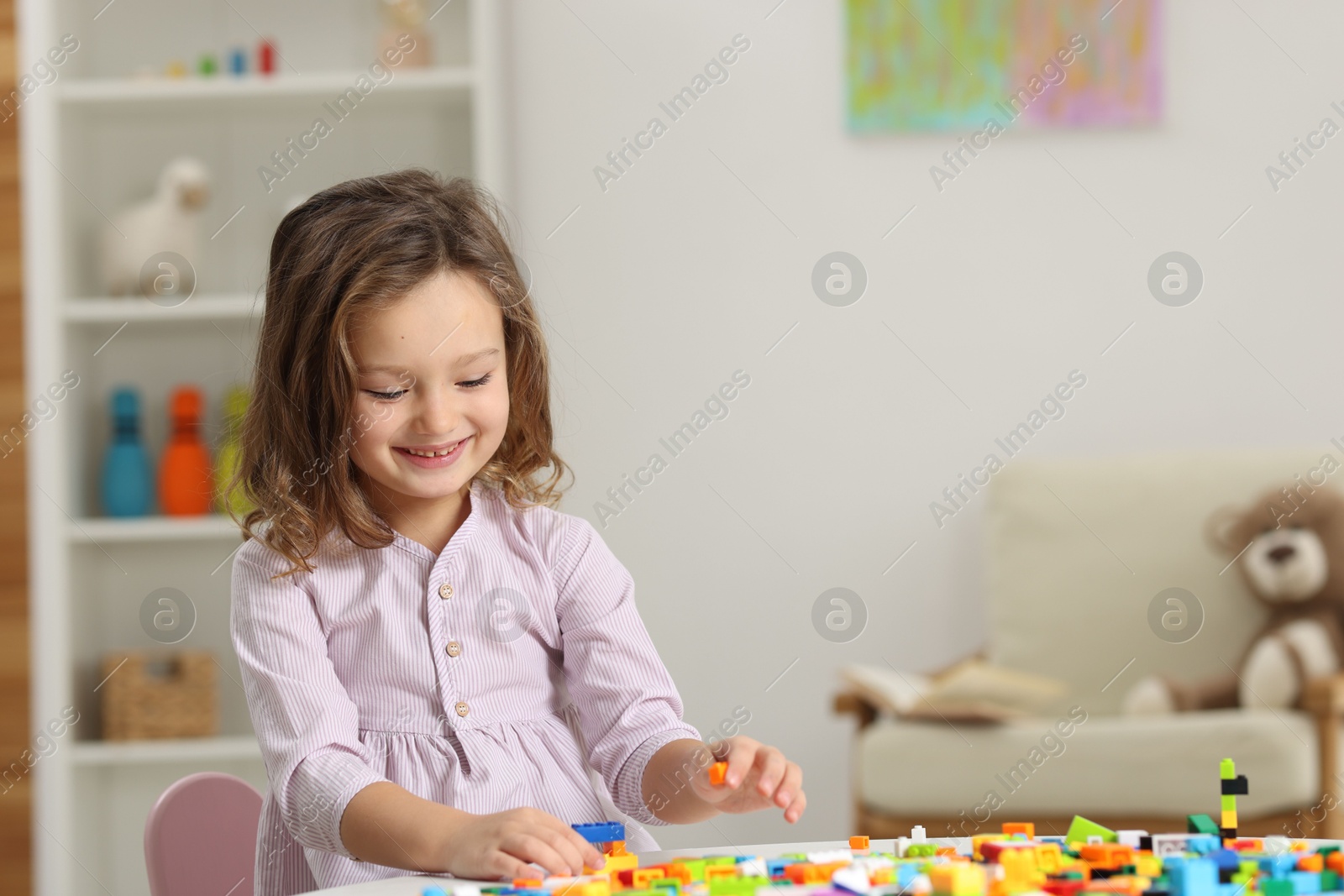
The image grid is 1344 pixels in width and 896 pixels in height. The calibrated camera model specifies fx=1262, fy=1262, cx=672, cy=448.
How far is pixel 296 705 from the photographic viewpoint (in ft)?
3.03

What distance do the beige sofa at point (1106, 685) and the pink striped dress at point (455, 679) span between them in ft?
3.76

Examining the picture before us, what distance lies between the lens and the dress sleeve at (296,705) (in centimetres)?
88

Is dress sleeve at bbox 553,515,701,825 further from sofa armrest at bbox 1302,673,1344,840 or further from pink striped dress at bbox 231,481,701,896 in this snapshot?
sofa armrest at bbox 1302,673,1344,840

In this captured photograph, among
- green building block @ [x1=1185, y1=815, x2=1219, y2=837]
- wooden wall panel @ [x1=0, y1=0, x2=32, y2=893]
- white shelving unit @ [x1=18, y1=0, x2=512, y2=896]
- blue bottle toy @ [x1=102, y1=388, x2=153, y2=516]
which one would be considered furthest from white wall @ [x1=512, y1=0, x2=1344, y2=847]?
green building block @ [x1=1185, y1=815, x2=1219, y2=837]

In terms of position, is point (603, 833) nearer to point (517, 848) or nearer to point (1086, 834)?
point (517, 848)

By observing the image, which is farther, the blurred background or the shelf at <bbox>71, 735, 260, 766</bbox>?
the blurred background

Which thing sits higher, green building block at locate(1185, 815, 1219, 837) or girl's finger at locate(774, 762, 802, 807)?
girl's finger at locate(774, 762, 802, 807)

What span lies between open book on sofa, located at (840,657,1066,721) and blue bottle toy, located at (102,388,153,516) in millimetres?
1302

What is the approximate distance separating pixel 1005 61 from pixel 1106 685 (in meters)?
1.21

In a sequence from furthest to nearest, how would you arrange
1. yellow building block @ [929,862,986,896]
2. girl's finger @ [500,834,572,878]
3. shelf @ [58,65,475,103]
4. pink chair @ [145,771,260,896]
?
shelf @ [58,65,475,103]
pink chair @ [145,771,260,896]
girl's finger @ [500,834,572,878]
yellow building block @ [929,862,986,896]

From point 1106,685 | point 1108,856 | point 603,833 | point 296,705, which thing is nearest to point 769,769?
point 603,833

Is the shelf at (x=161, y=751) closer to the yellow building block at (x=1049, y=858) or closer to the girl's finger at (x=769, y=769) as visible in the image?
the girl's finger at (x=769, y=769)

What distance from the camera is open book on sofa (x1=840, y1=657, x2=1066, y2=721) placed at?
6.93ft

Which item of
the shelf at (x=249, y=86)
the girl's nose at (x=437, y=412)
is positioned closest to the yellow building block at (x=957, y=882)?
the girl's nose at (x=437, y=412)
